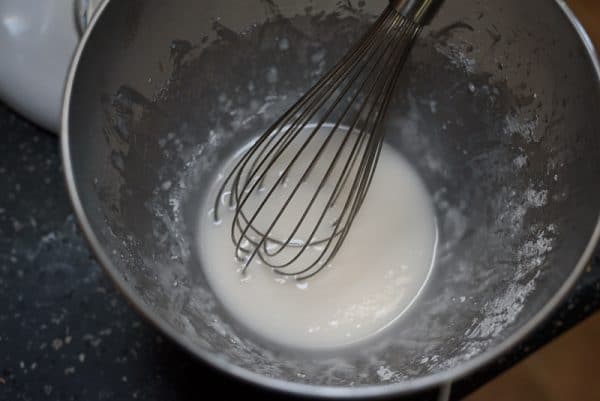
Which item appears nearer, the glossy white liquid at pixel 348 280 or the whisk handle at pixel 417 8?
the whisk handle at pixel 417 8

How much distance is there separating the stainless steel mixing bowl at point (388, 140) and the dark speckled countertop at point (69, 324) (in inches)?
2.4

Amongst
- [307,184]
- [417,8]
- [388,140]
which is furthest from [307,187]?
[417,8]

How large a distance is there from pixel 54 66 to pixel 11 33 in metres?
0.05

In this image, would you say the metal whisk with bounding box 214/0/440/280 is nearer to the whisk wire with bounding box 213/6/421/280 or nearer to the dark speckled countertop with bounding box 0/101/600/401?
the whisk wire with bounding box 213/6/421/280

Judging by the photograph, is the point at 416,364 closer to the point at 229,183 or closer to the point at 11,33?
the point at 229,183

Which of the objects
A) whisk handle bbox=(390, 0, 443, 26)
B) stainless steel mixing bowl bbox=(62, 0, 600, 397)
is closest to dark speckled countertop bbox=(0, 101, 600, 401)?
stainless steel mixing bowl bbox=(62, 0, 600, 397)

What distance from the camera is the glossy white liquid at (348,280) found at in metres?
0.64

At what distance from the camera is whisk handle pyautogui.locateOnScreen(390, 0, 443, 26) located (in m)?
0.54

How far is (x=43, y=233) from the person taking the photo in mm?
667

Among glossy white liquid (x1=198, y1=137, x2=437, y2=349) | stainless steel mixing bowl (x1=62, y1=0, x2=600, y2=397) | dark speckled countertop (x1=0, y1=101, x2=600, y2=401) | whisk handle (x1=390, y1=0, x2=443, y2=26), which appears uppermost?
whisk handle (x1=390, y1=0, x2=443, y2=26)

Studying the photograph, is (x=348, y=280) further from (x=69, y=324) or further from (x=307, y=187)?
(x=69, y=324)

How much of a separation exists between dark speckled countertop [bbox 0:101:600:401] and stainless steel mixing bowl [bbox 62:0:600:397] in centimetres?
6

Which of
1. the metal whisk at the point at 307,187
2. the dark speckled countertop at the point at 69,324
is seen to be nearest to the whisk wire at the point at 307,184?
the metal whisk at the point at 307,187

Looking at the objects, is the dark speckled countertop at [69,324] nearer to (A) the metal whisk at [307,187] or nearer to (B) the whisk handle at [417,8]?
(A) the metal whisk at [307,187]
